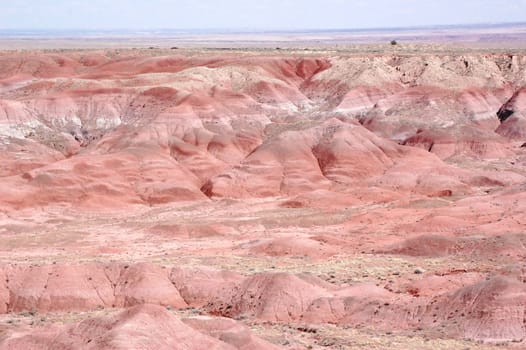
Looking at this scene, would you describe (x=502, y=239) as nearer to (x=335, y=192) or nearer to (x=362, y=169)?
(x=335, y=192)

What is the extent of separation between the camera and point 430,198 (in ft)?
232

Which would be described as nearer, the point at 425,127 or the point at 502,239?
the point at 502,239

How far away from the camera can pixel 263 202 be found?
75.1 meters

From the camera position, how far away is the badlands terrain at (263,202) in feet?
112

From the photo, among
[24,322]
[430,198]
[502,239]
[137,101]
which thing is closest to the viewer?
[24,322]

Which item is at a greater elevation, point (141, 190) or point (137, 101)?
point (137, 101)

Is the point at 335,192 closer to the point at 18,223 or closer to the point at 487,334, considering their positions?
the point at 18,223

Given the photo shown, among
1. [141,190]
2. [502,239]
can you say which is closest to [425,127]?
[141,190]

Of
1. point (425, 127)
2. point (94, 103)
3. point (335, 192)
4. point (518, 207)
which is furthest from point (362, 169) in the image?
point (94, 103)

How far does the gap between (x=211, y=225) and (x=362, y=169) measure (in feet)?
89.9

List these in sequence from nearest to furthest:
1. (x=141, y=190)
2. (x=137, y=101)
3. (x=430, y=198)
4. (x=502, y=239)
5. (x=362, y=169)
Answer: (x=502, y=239)
(x=430, y=198)
(x=141, y=190)
(x=362, y=169)
(x=137, y=101)

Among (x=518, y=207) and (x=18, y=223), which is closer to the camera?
(x=518, y=207)

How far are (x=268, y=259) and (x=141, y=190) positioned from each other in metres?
32.5

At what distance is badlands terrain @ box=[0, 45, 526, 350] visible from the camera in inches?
1340
